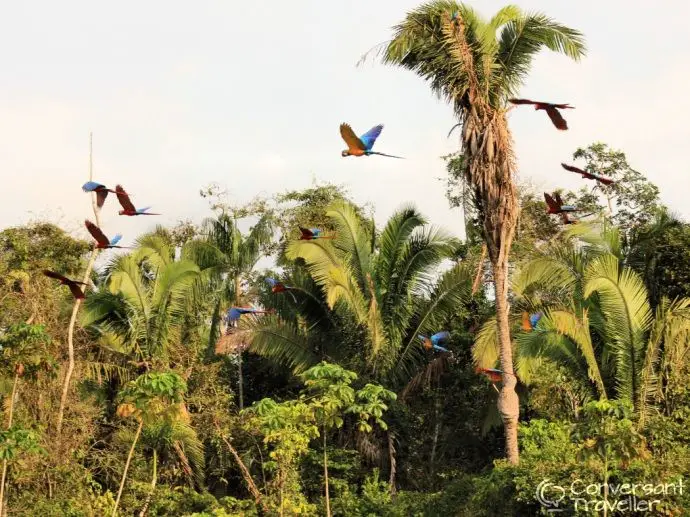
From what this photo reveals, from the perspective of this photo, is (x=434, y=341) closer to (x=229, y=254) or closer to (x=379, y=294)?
(x=379, y=294)

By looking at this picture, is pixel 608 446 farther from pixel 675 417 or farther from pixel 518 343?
pixel 518 343

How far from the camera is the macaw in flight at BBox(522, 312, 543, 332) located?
14.2 metres

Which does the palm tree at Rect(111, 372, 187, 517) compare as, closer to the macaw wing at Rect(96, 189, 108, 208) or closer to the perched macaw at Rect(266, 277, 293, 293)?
the macaw wing at Rect(96, 189, 108, 208)

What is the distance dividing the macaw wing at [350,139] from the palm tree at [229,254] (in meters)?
9.14

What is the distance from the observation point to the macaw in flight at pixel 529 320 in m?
14.2

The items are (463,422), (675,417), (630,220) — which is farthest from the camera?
(630,220)

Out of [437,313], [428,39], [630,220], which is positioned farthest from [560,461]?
[630,220]

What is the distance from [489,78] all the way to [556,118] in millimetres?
2585

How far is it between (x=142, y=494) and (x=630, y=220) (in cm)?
1213

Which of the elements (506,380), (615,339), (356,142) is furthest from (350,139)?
(615,339)

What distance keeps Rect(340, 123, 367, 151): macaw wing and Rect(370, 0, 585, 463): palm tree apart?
3320mm

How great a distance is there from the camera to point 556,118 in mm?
10102

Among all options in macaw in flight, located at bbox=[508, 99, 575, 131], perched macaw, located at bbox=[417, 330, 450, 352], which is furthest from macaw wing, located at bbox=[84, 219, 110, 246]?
perched macaw, located at bbox=[417, 330, 450, 352]

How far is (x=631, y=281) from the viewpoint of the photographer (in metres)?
12.4
